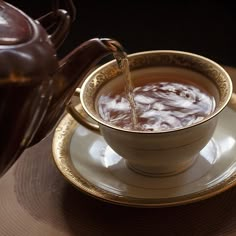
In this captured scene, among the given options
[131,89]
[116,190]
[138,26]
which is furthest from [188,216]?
[138,26]

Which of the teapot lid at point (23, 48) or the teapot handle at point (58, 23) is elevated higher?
the teapot lid at point (23, 48)

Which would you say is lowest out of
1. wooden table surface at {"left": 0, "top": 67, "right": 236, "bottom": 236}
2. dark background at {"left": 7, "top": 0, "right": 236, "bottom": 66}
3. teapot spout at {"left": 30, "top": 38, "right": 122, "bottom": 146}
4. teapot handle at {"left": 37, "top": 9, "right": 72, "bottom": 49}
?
dark background at {"left": 7, "top": 0, "right": 236, "bottom": 66}

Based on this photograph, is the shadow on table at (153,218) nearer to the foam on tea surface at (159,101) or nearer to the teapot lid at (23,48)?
the foam on tea surface at (159,101)

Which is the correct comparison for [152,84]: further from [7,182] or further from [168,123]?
[7,182]

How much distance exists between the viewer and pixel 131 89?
2.65 ft

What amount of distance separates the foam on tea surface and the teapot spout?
0.49 feet

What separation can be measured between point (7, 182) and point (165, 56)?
307 millimetres

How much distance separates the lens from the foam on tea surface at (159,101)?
29.3 inches

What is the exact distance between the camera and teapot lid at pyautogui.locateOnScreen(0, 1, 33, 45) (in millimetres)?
523

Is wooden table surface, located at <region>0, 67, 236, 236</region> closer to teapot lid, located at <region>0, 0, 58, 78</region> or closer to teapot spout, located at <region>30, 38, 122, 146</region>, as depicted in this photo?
teapot spout, located at <region>30, 38, 122, 146</region>

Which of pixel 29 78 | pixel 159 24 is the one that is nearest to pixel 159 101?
pixel 29 78

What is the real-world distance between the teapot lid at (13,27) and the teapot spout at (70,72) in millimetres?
61

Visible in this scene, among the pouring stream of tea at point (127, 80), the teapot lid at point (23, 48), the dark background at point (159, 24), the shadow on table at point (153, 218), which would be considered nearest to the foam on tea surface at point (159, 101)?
the pouring stream of tea at point (127, 80)

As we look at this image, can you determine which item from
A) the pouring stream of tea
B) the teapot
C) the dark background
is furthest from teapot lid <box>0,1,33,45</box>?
the dark background
